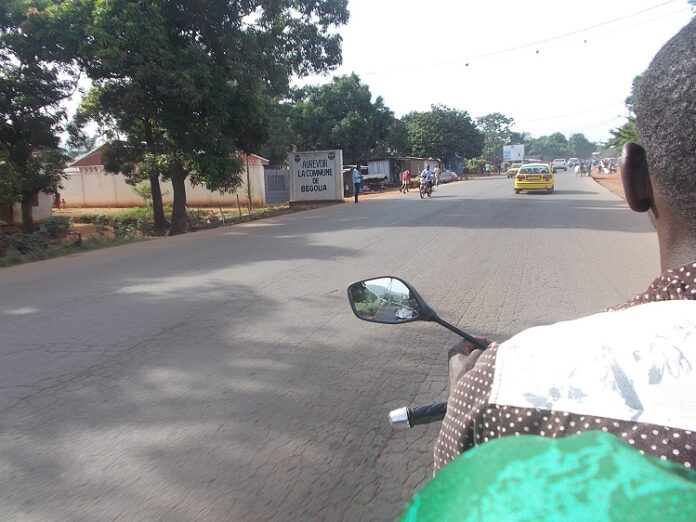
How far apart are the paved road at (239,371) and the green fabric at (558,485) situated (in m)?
1.79

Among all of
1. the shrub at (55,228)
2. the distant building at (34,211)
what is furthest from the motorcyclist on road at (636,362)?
the distant building at (34,211)

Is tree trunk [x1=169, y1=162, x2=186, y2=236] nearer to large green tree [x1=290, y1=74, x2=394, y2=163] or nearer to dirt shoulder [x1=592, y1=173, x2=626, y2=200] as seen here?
dirt shoulder [x1=592, y1=173, x2=626, y2=200]

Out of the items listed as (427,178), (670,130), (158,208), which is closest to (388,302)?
(670,130)

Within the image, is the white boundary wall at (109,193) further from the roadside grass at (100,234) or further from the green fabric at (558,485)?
the green fabric at (558,485)

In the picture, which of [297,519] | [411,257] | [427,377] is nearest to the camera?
[297,519]

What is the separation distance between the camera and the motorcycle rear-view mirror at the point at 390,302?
6.04 ft

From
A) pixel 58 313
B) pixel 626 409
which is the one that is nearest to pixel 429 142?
pixel 58 313

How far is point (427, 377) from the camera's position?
3988 millimetres

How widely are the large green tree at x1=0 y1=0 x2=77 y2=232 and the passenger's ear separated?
13976mm

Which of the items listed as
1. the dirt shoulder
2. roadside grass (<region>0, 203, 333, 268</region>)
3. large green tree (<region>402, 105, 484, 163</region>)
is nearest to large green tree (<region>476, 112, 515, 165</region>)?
large green tree (<region>402, 105, 484, 163</region>)

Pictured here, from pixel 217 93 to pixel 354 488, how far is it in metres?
13.6

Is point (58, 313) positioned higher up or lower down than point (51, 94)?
lower down

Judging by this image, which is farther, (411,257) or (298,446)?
(411,257)

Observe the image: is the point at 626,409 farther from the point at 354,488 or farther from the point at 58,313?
the point at 58,313
